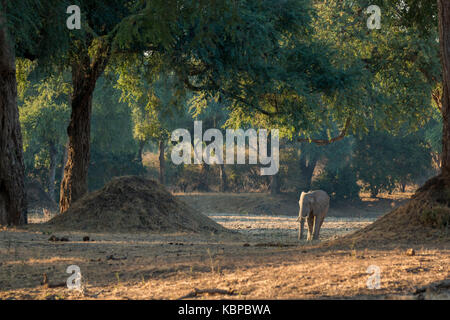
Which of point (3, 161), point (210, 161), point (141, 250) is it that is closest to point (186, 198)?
point (210, 161)

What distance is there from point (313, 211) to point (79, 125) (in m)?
7.49

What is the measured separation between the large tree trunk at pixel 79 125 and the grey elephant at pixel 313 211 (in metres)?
6.66

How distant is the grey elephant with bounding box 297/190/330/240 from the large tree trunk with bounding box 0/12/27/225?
27.1ft

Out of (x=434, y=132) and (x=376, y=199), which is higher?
(x=434, y=132)

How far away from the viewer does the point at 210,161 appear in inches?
1971

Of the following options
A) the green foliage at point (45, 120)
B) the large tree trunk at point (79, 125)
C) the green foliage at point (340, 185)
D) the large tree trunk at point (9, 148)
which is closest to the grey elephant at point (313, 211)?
the large tree trunk at point (79, 125)

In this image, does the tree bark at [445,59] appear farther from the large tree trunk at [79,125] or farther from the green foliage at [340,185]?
the green foliage at [340,185]

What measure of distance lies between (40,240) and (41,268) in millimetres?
3969

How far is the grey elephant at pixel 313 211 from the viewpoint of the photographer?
61.5ft

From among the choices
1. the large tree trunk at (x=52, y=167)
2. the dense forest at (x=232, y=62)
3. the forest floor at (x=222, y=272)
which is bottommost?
the forest floor at (x=222, y=272)

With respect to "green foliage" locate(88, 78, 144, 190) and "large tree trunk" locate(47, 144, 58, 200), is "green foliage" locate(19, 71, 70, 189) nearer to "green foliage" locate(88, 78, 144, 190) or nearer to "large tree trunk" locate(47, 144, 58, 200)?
"large tree trunk" locate(47, 144, 58, 200)

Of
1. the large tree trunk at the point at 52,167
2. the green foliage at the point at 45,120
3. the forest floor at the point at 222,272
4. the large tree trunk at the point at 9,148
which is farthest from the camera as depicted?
the large tree trunk at the point at 52,167

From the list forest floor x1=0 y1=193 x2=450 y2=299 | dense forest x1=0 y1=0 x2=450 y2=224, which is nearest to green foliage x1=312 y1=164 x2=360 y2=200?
dense forest x1=0 y1=0 x2=450 y2=224
